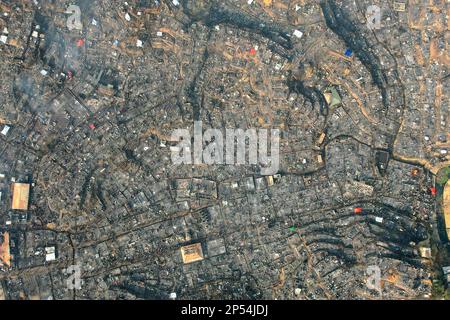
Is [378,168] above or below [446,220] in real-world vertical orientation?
above

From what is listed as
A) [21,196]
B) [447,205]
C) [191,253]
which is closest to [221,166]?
[191,253]

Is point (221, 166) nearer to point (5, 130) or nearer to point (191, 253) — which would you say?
point (191, 253)

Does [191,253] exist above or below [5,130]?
below

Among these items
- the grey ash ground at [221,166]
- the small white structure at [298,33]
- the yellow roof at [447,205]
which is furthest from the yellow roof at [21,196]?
the yellow roof at [447,205]

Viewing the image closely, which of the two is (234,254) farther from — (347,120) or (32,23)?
(32,23)

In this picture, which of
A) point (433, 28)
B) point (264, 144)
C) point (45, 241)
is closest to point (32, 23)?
point (45, 241)

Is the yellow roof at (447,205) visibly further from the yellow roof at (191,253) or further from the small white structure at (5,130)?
the small white structure at (5,130)
